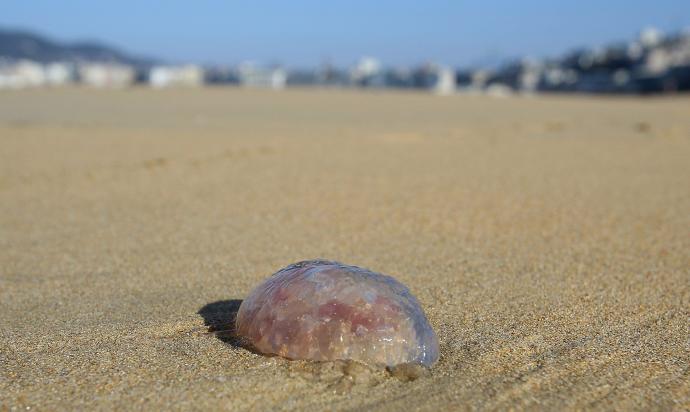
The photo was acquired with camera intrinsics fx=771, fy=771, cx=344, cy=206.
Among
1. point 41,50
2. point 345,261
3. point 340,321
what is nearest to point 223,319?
point 340,321

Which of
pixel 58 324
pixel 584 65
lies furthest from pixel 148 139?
pixel 584 65

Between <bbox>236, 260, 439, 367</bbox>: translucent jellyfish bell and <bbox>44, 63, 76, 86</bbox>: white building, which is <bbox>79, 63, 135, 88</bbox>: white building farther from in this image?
<bbox>236, 260, 439, 367</bbox>: translucent jellyfish bell

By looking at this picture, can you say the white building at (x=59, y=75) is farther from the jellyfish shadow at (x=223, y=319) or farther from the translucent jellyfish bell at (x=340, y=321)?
the translucent jellyfish bell at (x=340, y=321)

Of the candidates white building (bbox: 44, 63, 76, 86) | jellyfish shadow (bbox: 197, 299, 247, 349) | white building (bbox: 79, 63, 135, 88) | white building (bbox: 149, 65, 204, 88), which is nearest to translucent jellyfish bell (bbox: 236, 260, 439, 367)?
jellyfish shadow (bbox: 197, 299, 247, 349)

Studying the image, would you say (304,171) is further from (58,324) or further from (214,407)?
(214,407)

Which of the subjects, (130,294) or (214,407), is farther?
(130,294)

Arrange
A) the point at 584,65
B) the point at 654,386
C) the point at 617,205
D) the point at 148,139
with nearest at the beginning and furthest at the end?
the point at 654,386 → the point at 617,205 → the point at 148,139 → the point at 584,65

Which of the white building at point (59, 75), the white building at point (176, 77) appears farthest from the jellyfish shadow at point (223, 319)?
the white building at point (59, 75)
